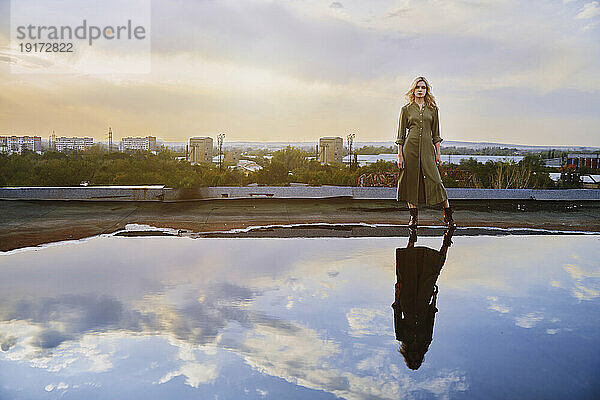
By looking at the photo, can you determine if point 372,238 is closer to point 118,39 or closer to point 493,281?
point 493,281

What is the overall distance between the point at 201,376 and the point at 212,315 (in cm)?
104

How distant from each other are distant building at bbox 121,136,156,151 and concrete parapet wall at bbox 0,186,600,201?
214 cm

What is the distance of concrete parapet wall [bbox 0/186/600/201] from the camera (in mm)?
11609

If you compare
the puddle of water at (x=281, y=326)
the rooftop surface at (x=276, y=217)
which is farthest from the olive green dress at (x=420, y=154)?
the puddle of water at (x=281, y=326)

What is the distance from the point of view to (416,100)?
7.85 metres

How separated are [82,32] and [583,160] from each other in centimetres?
1228

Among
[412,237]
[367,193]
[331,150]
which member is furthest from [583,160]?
[412,237]

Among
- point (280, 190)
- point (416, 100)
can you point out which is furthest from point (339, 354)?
point (280, 190)

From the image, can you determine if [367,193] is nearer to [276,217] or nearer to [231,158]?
[276,217]

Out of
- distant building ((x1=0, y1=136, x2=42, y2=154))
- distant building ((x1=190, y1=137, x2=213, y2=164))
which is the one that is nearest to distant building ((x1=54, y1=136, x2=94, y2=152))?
distant building ((x1=0, y1=136, x2=42, y2=154))

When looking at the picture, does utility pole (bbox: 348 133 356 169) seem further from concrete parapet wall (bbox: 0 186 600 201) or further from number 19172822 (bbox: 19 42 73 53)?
number 19172822 (bbox: 19 42 73 53)

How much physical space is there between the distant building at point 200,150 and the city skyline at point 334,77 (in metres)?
0.24

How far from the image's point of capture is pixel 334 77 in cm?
1415

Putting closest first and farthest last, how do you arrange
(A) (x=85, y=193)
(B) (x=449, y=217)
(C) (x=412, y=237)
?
1. (C) (x=412, y=237)
2. (B) (x=449, y=217)
3. (A) (x=85, y=193)
